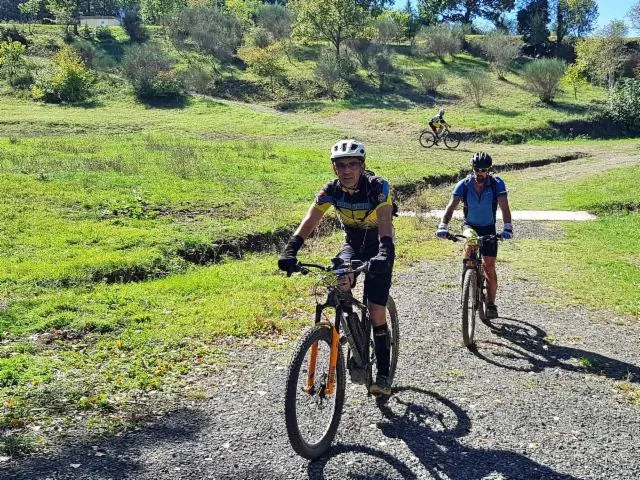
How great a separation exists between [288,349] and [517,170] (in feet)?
69.5

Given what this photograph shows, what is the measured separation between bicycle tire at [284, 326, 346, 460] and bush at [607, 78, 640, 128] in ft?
136

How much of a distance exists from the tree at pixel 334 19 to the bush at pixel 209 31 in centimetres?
874

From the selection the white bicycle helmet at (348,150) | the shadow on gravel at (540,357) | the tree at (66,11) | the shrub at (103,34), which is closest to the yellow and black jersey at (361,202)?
the white bicycle helmet at (348,150)

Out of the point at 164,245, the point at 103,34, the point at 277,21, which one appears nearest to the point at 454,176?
the point at 164,245

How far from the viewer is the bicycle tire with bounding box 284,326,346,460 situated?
14.0ft

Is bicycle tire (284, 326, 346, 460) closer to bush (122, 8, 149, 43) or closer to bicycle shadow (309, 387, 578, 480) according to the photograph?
bicycle shadow (309, 387, 578, 480)

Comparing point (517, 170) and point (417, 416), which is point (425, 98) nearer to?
point (517, 170)

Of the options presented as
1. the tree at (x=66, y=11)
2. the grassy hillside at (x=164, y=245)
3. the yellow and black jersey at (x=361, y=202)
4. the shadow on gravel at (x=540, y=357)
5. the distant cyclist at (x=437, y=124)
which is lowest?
the shadow on gravel at (x=540, y=357)

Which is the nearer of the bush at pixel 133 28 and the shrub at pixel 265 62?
the shrub at pixel 265 62

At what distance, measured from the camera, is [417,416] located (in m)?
5.43

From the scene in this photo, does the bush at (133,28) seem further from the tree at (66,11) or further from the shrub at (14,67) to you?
the shrub at (14,67)

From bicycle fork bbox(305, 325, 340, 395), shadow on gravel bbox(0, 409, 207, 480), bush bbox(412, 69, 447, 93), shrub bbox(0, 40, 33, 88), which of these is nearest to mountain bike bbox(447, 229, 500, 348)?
bicycle fork bbox(305, 325, 340, 395)

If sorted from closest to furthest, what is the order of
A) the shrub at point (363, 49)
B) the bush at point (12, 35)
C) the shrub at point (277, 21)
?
the shrub at point (363, 49) → the bush at point (12, 35) → the shrub at point (277, 21)

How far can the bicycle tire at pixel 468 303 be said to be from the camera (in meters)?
6.91
